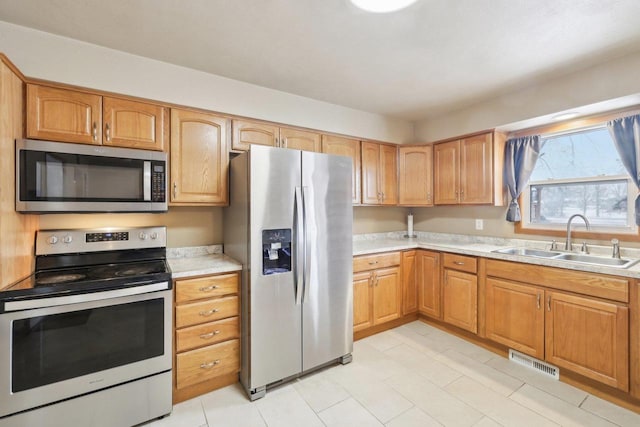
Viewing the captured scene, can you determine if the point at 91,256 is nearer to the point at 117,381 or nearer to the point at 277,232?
the point at 117,381

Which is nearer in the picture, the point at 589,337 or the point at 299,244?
the point at 589,337

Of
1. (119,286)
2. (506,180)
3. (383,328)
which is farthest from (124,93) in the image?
(506,180)

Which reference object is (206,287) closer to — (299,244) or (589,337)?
(299,244)

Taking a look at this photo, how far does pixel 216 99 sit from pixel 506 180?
9.84 ft

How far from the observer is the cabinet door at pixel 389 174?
3451 mm

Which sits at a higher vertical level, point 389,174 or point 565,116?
point 565,116

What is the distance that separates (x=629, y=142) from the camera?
7.28ft

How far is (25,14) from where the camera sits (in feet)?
5.49

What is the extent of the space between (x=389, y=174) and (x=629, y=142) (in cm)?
203

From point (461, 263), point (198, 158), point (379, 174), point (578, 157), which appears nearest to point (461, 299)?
point (461, 263)

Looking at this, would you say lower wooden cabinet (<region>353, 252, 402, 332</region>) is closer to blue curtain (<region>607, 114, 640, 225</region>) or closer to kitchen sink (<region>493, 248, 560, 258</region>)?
kitchen sink (<region>493, 248, 560, 258</region>)

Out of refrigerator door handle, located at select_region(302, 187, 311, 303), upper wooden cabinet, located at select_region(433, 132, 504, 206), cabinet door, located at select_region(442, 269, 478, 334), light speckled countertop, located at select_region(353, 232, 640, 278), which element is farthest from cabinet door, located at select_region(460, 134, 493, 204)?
refrigerator door handle, located at select_region(302, 187, 311, 303)

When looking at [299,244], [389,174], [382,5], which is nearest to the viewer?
[382,5]

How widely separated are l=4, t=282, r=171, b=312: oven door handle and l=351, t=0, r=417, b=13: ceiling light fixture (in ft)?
6.57
